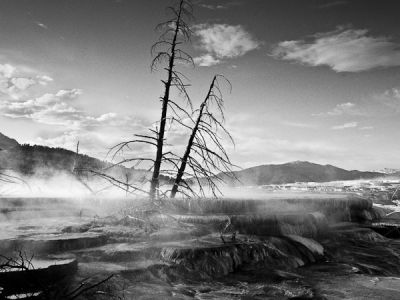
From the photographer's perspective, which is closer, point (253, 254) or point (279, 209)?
point (253, 254)

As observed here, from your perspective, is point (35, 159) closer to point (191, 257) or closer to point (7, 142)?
point (7, 142)

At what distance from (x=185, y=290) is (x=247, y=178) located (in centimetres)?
2654

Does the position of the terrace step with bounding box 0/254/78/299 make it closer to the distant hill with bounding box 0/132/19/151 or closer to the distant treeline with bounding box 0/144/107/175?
the distant treeline with bounding box 0/144/107/175

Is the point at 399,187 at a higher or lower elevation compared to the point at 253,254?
higher

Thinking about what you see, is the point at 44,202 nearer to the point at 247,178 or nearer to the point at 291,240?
the point at 291,240

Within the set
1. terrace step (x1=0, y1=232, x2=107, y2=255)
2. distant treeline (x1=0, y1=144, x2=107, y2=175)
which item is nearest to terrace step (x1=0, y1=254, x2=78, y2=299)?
terrace step (x1=0, y1=232, x2=107, y2=255)

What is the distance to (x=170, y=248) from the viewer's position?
22.1ft

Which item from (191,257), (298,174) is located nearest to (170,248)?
(191,257)

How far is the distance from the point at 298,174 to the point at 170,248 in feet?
95.2

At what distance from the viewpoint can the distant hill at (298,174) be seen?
33.2m

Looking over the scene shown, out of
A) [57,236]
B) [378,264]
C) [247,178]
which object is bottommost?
[378,264]

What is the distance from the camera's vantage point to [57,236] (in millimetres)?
6879

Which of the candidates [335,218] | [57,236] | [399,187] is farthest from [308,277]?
[399,187]

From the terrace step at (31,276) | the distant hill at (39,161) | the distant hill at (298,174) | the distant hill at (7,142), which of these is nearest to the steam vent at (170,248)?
the terrace step at (31,276)
